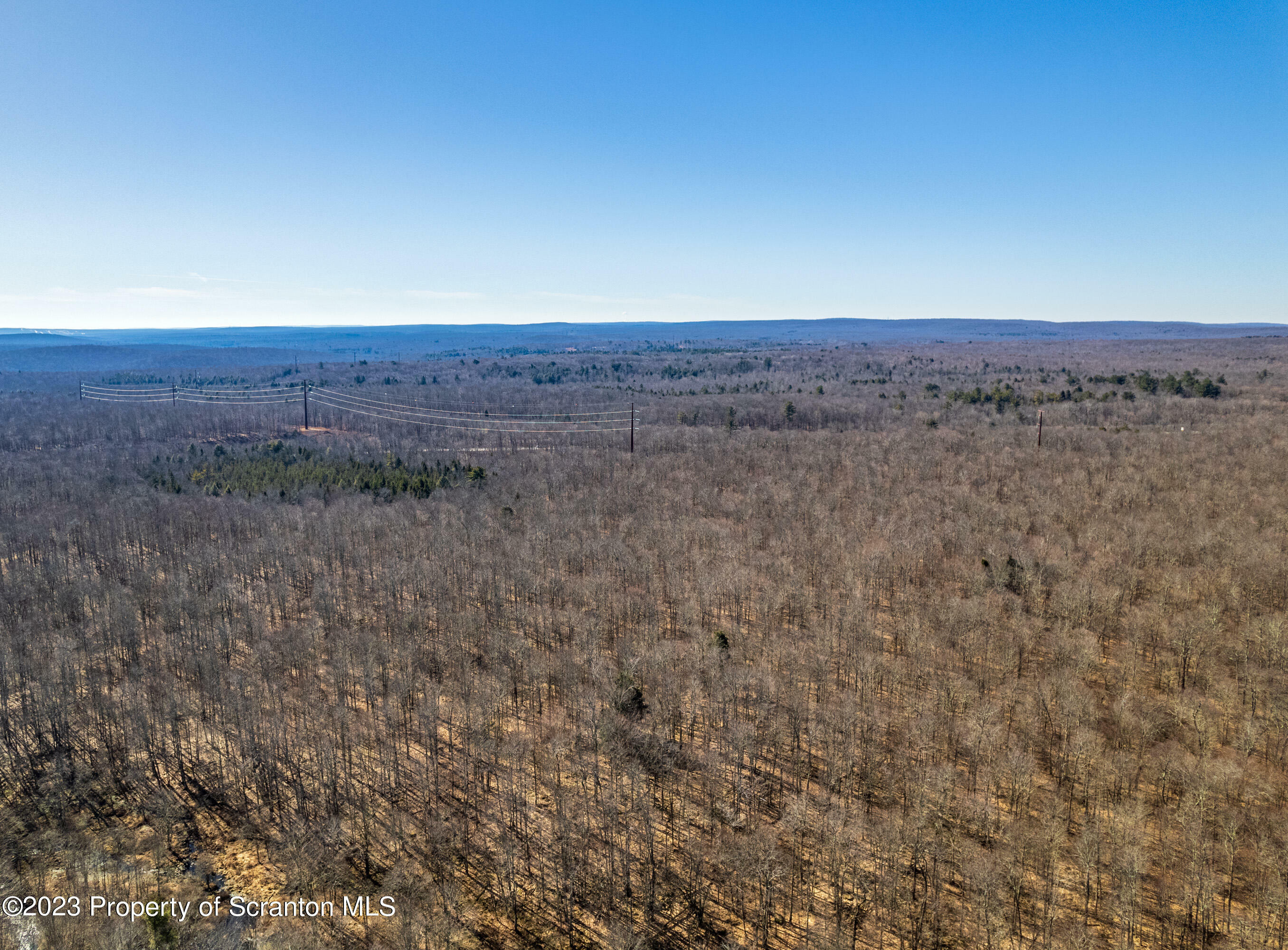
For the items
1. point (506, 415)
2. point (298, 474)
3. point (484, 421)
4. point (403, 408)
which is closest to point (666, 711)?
point (298, 474)

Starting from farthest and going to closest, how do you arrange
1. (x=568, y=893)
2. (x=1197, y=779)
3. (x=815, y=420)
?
1. (x=815, y=420)
2. (x=1197, y=779)
3. (x=568, y=893)

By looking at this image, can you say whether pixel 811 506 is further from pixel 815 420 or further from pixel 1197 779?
pixel 815 420

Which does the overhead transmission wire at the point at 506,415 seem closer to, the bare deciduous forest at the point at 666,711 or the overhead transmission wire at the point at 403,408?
the overhead transmission wire at the point at 403,408

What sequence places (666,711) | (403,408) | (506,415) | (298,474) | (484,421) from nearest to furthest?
(666,711) → (298,474) → (484,421) → (506,415) → (403,408)

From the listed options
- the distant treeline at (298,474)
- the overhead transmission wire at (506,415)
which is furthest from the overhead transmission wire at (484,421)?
the distant treeline at (298,474)

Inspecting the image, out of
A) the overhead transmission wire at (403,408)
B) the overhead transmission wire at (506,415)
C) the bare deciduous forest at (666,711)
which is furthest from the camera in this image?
the overhead transmission wire at (506,415)

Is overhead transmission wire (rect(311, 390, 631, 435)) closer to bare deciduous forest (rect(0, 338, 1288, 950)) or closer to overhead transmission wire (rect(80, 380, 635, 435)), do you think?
Result: overhead transmission wire (rect(80, 380, 635, 435))

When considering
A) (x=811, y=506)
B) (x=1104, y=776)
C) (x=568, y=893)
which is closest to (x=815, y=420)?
(x=811, y=506)

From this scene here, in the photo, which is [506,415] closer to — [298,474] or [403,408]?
[403,408]
